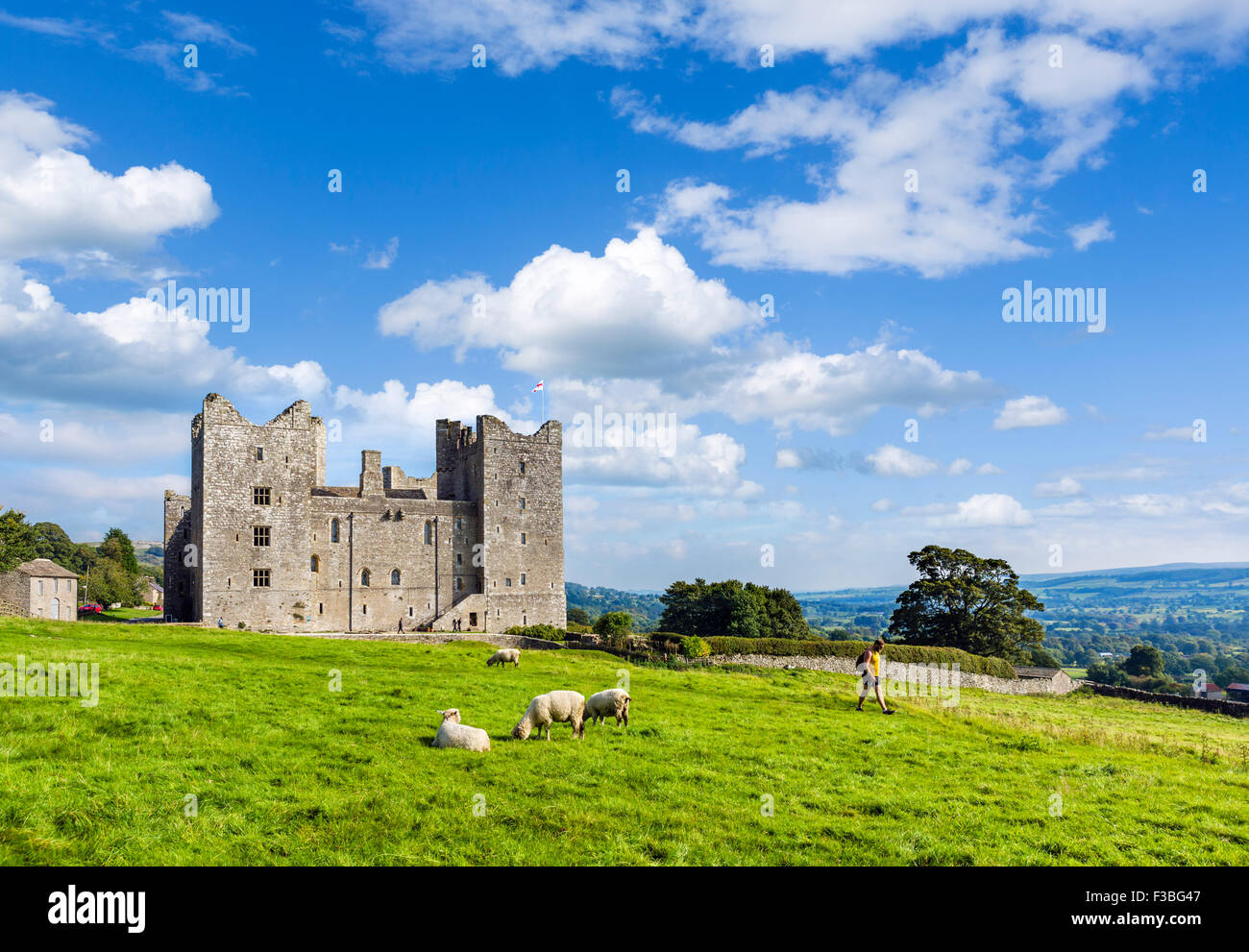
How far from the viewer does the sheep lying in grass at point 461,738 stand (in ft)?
48.7

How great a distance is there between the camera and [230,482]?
56.5m

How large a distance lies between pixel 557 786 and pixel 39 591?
63.2 meters

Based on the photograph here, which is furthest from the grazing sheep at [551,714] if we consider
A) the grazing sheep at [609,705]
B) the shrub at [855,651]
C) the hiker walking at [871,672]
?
the shrub at [855,651]

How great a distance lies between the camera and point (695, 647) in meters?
48.5

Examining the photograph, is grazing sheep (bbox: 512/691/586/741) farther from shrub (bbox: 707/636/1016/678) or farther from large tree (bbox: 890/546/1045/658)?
large tree (bbox: 890/546/1045/658)

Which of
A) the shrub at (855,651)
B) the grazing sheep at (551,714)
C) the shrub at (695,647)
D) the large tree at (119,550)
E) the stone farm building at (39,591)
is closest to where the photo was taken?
the grazing sheep at (551,714)

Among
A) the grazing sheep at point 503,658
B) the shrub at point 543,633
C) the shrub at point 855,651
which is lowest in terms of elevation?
the shrub at point 855,651

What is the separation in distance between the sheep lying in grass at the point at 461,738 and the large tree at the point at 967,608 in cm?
6458

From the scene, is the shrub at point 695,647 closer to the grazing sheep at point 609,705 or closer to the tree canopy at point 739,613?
the tree canopy at point 739,613

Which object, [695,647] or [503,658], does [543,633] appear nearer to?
[695,647]

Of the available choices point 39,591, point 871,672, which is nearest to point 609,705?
point 871,672
